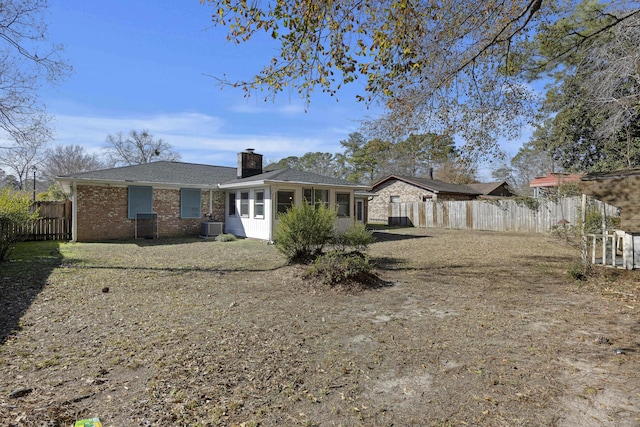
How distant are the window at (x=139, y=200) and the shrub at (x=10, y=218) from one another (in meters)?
5.31

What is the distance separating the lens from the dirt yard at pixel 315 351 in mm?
2613

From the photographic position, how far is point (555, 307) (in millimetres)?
5375

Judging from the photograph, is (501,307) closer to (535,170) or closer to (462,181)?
(462,181)

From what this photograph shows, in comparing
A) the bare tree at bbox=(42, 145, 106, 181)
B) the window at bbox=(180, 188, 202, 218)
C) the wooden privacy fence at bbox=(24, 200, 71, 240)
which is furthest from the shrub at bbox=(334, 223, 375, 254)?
the bare tree at bbox=(42, 145, 106, 181)

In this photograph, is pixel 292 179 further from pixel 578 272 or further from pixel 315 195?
pixel 578 272

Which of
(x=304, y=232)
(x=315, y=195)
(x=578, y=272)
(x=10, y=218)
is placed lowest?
(x=578, y=272)

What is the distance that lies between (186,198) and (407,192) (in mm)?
18407

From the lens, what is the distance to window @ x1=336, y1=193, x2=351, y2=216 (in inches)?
652

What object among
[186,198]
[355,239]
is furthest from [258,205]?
[355,239]

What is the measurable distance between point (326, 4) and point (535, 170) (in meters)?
41.6

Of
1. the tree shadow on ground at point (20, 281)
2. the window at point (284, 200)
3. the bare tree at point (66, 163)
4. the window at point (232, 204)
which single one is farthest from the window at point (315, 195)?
the bare tree at point (66, 163)

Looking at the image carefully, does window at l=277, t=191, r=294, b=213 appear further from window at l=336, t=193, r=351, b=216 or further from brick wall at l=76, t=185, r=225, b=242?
brick wall at l=76, t=185, r=225, b=242

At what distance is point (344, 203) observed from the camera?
1680 centimetres

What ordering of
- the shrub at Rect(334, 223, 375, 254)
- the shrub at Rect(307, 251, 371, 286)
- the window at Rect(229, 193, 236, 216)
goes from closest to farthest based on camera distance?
1. the shrub at Rect(307, 251, 371, 286)
2. the shrub at Rect(334, 223, 375, 254)
3. the window at Rect(229, 193, 236, 216)
